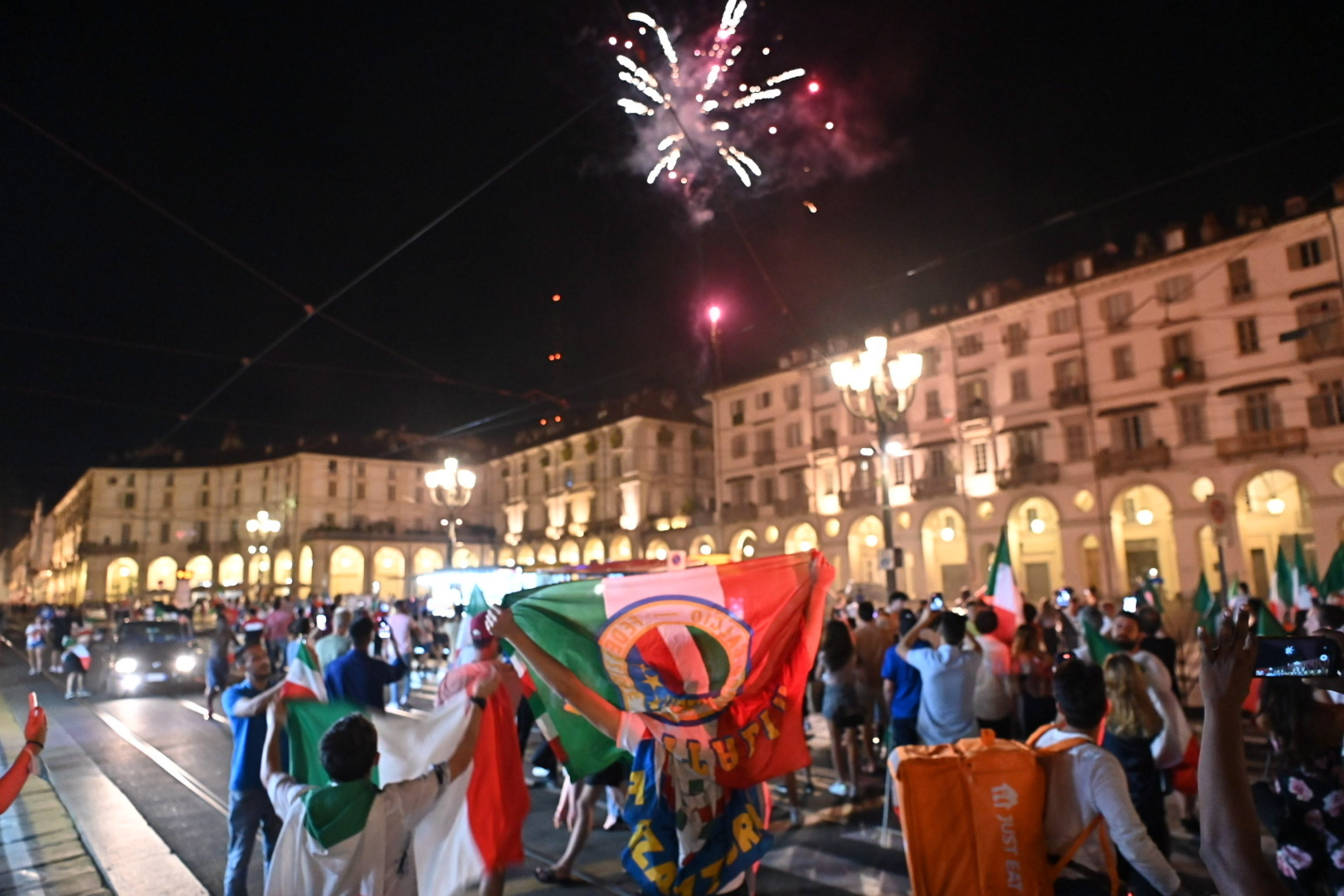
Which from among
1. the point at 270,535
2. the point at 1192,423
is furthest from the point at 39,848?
the point at 270,535

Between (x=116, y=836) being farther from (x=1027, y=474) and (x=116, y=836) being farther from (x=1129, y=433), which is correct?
(x=1129, y=433)

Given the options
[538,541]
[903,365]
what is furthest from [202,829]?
[538,541]

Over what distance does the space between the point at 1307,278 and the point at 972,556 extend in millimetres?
15375

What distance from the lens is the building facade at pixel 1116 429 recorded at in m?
28.0

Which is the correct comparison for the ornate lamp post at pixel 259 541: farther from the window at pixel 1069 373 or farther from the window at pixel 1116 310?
the window at pixel 1116 310

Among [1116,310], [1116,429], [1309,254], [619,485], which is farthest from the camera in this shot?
[619,485]

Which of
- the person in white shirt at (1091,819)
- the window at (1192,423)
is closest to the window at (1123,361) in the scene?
the window at (1192,423)

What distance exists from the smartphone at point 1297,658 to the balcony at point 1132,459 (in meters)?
33.2

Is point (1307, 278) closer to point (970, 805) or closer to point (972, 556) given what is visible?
point (972, 556)

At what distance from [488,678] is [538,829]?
365cm

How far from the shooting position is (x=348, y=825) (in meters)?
3.07

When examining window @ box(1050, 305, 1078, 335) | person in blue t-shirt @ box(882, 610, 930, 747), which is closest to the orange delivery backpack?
person in blue t-shirt @ box(882, 610, 930, 747)

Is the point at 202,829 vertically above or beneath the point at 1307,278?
beneath

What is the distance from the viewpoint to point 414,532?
7075 cm
